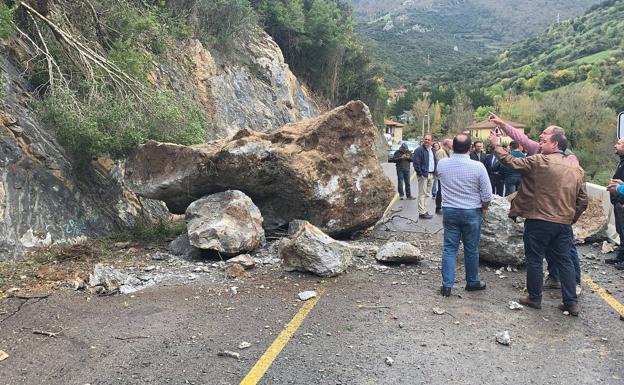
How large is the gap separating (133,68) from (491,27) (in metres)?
210

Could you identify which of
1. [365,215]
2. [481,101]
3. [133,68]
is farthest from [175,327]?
[481,101]

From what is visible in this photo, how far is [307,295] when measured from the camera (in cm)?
575

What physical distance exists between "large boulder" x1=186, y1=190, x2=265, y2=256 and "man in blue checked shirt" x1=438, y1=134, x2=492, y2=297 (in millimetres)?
2912

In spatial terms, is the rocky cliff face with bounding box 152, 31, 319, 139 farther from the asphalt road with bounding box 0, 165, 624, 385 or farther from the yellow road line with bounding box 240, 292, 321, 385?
the yellow road line with bounding box 240, 292, 321, 385

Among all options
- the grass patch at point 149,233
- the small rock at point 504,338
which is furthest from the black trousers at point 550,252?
the grass patch at point 149,233

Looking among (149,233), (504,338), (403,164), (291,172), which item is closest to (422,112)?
(403,164)

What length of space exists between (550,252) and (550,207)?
0.55 meters

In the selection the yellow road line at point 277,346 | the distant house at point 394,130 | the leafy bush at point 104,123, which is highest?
the leafy bush at point 104,123

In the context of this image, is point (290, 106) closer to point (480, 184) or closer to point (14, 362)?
point (480, 184)

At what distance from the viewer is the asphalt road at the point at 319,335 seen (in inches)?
155

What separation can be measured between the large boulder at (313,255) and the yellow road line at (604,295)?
10.0 feet

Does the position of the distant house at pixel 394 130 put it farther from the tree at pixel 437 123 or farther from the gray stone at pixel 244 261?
the gray stone at pixel 244 261

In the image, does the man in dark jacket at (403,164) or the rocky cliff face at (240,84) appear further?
the rocky cliff face at (240,84)

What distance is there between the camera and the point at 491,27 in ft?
646
